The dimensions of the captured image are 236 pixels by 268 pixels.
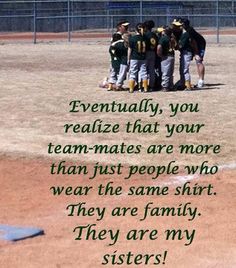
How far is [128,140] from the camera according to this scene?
12391 mm

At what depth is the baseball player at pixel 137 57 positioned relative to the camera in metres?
17.3

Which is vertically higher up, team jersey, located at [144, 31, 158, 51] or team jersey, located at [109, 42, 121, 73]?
team jersey, located at [144, 31, 158, 51]

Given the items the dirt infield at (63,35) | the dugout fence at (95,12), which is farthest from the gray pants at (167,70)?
the dugout fence at (95,12)

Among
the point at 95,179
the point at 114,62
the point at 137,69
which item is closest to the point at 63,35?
the point at 114,62

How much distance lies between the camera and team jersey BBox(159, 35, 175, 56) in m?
17.3

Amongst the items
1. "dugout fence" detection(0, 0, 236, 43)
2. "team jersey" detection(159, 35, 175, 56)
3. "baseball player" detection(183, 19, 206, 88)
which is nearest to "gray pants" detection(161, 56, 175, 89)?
"team jersey" detection(159, 35, 175, 56)

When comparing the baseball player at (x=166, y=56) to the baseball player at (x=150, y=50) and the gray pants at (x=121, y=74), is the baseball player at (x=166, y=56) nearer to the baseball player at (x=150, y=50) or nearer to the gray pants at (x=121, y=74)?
the baseball player at (x=150, y=50)

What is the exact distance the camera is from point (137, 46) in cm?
1728

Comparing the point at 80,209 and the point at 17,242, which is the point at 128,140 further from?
the point at 17,242

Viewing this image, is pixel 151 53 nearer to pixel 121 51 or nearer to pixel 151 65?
pixel 151 65

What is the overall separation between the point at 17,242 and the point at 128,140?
17.1ft

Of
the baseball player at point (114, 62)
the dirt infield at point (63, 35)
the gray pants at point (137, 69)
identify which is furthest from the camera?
the dirt infield at point (63, 35)

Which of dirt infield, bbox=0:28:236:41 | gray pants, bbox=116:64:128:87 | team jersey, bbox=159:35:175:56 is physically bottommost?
dirt infield, bbox=0:28:236:41

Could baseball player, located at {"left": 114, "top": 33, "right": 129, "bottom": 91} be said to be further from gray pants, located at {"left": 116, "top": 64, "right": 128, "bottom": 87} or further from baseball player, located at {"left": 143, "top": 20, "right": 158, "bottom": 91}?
baseball player, located at {"left": 143, "top": 20, "right": 158, "bottom": 91}
